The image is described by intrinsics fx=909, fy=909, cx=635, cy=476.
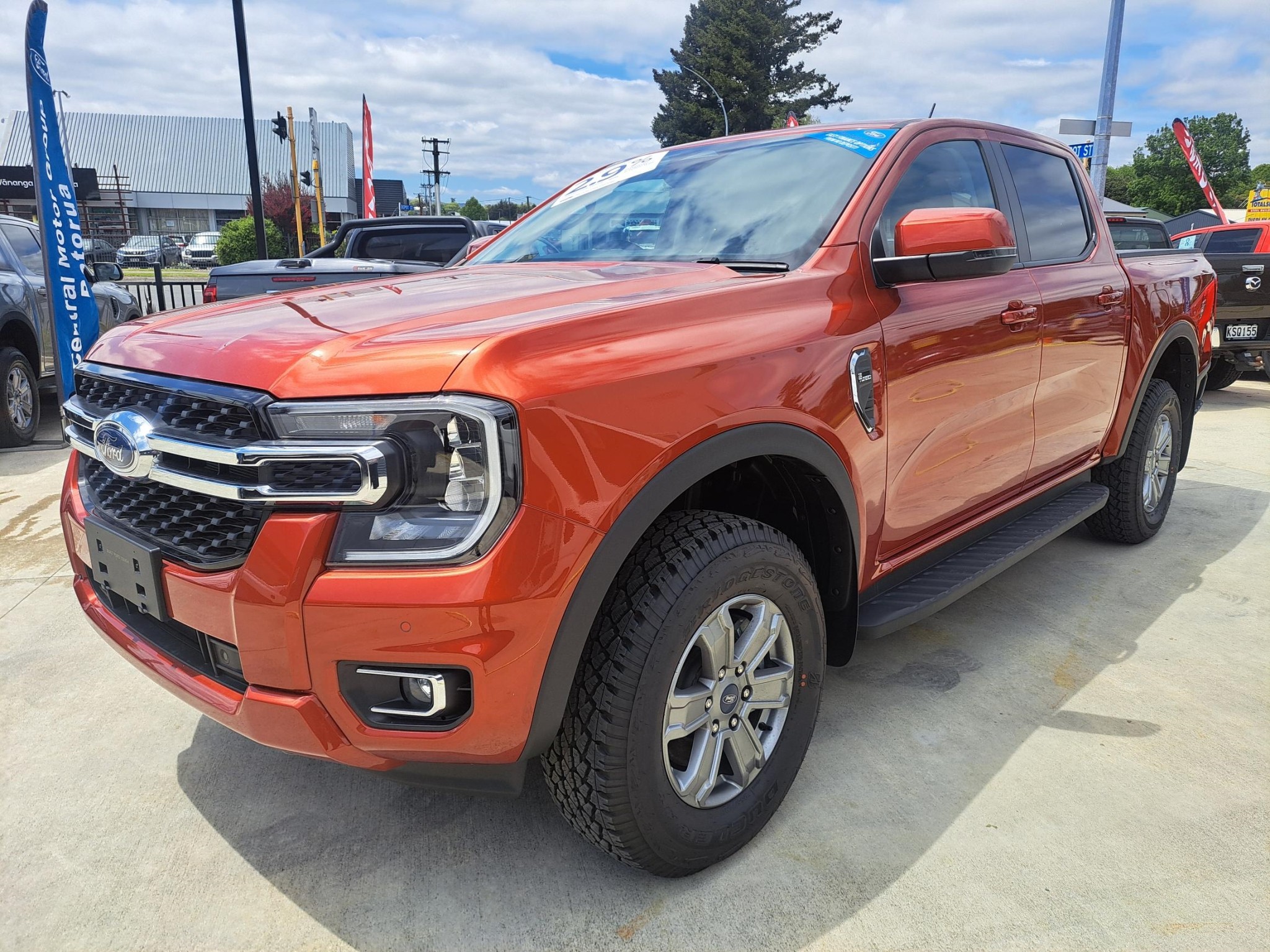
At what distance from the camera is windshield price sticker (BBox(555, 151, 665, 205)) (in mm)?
3305

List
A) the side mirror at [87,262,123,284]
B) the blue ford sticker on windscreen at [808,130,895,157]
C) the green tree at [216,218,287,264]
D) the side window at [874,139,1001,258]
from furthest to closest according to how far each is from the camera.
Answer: the green tree at [216,218,287,264] < the side mirror at [87,262,123,284] < the blue ford sticker on windscreen at [808,130,895,157] < the side window at [874,139,1001,258]

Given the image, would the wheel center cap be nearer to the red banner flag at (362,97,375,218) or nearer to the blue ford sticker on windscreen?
the blue ford sticker on windscreen

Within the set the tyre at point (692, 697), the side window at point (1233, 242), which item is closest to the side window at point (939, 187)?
the tyre at point (692, 697)

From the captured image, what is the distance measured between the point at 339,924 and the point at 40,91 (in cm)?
708

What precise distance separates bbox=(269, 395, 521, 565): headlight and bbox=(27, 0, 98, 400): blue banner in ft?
19.8

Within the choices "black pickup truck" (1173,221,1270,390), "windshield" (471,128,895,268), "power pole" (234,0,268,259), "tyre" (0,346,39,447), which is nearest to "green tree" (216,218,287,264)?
"power pole" (234,0,268,259)

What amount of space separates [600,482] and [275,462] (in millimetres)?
592

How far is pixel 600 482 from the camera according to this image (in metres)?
1.71

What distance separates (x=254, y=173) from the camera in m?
12.3

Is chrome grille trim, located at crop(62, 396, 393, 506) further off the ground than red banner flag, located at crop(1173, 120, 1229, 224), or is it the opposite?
red banner flag, located at crop(1173, 120, 1229, 224)

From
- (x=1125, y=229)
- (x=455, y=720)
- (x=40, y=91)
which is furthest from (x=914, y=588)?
(x=1125, y=229)

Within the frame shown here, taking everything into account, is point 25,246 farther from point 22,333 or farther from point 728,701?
point 728,701

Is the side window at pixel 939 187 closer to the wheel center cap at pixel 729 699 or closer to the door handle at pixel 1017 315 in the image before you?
the door handle at pixel 1017 315

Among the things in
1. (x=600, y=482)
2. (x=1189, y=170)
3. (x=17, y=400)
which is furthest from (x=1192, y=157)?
(x=1189, y=170)
